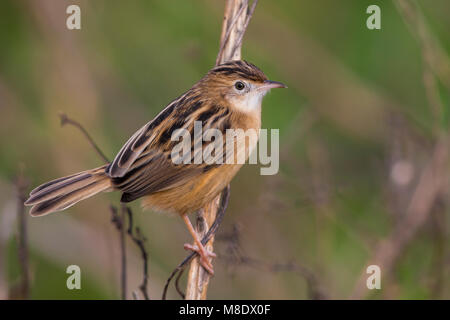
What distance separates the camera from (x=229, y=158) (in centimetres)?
516

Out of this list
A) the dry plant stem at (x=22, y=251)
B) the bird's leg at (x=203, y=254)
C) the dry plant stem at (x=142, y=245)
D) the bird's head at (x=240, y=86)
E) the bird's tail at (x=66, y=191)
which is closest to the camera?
the dry plant stem at (x=142, y=245)

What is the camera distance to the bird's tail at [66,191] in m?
5.08

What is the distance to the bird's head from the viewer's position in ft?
17.5

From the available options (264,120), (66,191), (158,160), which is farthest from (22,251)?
(264,120)

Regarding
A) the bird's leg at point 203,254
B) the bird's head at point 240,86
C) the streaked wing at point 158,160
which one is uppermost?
the bird's head at point 240,86

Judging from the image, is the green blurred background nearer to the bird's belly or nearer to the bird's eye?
the bird's eye

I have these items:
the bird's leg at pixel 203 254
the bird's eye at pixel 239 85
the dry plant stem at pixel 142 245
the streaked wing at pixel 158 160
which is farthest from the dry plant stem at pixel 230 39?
the dry plant stem at pixel 142 245

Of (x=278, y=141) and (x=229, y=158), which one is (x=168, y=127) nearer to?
(x=229, y=158)

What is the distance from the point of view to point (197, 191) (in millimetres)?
5125

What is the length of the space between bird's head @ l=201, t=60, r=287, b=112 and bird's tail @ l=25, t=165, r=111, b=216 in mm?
1140

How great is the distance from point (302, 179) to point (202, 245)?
1935 millimetres

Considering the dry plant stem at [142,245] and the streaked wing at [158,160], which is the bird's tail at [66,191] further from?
the dry plant stem at [142,245]

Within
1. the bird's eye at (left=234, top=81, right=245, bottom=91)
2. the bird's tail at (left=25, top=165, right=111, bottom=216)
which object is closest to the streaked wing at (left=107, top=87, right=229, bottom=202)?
the bird's tail at (left=25, top=165, right=111, bottom=216)
